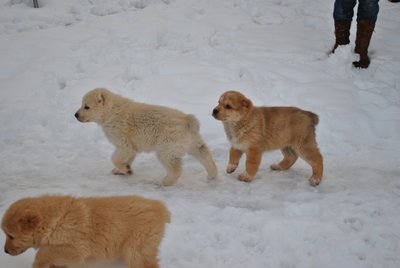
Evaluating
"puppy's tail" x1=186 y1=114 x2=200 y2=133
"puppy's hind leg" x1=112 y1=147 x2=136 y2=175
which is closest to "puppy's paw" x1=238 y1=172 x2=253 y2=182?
"puppy's tail" x1=186 y1=114 x2=200 y2=133

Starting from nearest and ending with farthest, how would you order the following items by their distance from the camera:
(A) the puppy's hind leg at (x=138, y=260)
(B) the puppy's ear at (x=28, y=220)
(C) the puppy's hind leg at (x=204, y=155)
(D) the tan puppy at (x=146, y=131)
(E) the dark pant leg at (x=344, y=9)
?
(B) the puppy's ear at (x=28, y=220) → (A) the puppy's hind leg at (x=138, y=260) → (D) the tan puppy at (x=146, y=131) → (C) the puppy's hind leg at (x=204, y=155) → (E) the dark pant leg at (x=344, y=9)

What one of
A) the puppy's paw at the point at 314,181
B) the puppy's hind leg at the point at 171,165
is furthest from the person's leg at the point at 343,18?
the puppy's hind leg at the point at 171,165

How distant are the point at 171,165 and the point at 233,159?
1013 mm

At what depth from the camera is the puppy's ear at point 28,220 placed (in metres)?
3.44

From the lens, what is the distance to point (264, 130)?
20.1ft

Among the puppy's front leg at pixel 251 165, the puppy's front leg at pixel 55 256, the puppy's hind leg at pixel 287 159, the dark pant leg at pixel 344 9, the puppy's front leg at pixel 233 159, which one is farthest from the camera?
the dark pant leg at pixel 344 9

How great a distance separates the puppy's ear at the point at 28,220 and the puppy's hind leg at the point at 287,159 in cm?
390

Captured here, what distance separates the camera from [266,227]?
4742 mm

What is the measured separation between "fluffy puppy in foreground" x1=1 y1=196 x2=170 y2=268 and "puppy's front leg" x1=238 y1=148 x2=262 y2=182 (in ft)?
7.83

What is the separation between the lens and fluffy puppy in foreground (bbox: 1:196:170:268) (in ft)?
11.5

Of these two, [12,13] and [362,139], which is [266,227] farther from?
[12,13]

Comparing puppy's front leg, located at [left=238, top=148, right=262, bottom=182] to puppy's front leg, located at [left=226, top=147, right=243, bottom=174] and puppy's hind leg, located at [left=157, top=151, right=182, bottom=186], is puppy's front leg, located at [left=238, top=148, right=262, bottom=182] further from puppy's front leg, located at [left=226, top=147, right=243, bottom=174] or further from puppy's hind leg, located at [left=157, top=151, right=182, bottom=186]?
puppy's hind leg, located at [left=157, top=151, right=182, bottom=186]

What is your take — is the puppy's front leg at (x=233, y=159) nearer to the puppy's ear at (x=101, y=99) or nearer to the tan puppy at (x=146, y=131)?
the tan puppy at (x=146, y=131)

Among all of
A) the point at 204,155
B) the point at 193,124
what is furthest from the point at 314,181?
the point at 193,124
